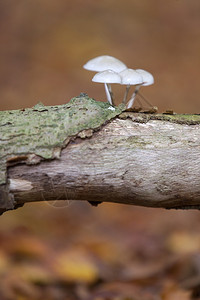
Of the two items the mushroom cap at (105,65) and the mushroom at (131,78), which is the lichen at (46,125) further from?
the mushroom cap at (105,65)

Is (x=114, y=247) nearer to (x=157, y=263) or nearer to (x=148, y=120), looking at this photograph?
(x=157, y=263)

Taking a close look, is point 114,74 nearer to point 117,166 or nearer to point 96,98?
point 117,166

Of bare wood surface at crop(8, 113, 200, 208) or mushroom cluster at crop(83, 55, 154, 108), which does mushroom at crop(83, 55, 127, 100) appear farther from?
bare wood surface at crop(8, 113, 200, 208)

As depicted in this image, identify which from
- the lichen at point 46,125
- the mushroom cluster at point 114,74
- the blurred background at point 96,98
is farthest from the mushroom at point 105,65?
the blurred background at point 96,98

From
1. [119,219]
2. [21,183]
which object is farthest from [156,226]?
[21,183]

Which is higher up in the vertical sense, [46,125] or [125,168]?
[46,125]

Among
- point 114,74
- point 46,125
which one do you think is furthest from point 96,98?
point 46,125

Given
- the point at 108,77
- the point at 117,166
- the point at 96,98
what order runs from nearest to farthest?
the point at 117,166 < the point at 108,77 < the point at 96,98

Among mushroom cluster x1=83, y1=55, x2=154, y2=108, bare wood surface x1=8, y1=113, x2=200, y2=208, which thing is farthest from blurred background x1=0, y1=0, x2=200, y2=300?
mushroom cluster x1=83, y1=55, x2=154, y2=108
